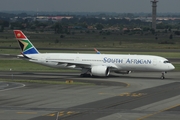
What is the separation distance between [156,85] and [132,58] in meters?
11.1

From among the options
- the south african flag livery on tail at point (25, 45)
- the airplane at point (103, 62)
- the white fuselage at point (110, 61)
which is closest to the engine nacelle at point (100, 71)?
the airplane at point (103, 62)

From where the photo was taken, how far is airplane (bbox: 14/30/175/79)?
7631 cm

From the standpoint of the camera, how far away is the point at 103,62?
7862 centimetres

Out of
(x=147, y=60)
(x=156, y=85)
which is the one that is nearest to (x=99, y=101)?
(x=156, y=85)

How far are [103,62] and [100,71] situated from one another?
7.05 ft

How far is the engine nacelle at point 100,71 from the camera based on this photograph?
7688 centimetres

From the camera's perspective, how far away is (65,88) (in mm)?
63219

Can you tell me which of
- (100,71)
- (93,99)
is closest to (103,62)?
(100,71)

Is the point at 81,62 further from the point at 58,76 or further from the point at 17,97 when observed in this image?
the point at 17,97

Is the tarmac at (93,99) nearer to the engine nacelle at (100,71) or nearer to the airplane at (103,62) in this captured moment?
the engine nacelle at (100,71)

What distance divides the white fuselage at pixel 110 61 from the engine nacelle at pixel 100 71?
904 millimetres

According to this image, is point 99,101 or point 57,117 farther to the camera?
point 99,101

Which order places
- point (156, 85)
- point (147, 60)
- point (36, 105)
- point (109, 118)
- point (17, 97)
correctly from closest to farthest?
point (109, 118)
point (36, 105)
point (17, 97)
point (156, 85)
point (147, 60)

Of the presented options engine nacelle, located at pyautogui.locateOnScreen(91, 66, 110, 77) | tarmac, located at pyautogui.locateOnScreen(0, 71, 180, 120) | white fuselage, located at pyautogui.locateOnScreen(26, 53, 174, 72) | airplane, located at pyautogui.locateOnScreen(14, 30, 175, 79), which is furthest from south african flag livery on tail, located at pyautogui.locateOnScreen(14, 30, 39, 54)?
engine nacelle, located at pyautogui.locateOnScreen(91, 66, 110, 77)
